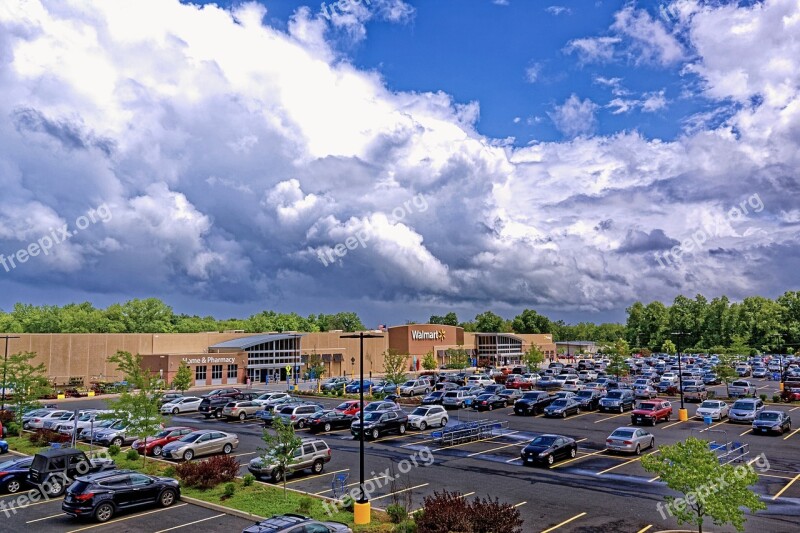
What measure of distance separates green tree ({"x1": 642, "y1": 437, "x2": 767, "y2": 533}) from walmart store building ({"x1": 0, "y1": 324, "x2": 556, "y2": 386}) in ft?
209

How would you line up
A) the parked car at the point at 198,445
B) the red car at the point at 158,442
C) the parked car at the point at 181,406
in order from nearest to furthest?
1. the parked car at the point at 198,445
2. the red car at the point at 158,442
3. the parked car at the point at 181,406

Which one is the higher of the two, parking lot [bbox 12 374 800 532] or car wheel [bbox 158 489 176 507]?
car wheel [bbox 158 489 176 507]

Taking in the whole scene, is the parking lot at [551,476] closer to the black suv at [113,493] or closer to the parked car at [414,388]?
the black suv at [113,493]

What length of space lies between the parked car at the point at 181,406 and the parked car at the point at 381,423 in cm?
2014

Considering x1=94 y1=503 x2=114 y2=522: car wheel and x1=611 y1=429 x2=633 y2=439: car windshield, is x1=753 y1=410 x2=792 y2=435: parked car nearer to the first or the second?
x1=611 y1=429 x2=633 y2=439: car windshield

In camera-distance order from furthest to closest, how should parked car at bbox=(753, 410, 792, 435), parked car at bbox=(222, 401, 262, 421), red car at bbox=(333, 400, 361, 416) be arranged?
1. parked car at bbox=(222, 401, 262, 421)
2. red car at bbox=(333, 400, 361, 416)
3. parked car at bbox=(753, 410, 792, 435)

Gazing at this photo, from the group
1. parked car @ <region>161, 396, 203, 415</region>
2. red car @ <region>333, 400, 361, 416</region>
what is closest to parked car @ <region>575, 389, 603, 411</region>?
red car @ <region>333, 400, 361, 416</region>

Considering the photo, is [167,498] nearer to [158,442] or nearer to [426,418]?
[158,442]

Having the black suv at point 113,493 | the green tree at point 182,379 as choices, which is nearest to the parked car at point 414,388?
the green tree at point 182,379

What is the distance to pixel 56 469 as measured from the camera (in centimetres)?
2441

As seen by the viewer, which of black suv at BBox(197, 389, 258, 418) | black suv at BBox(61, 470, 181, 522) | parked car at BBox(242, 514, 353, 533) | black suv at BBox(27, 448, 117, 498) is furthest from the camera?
black suv at BBox(197, 389, 258, 418)

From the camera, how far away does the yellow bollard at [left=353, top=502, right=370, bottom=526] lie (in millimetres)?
19281

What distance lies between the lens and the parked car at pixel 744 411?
4181 centimetres

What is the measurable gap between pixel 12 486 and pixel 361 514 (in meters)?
14.9
